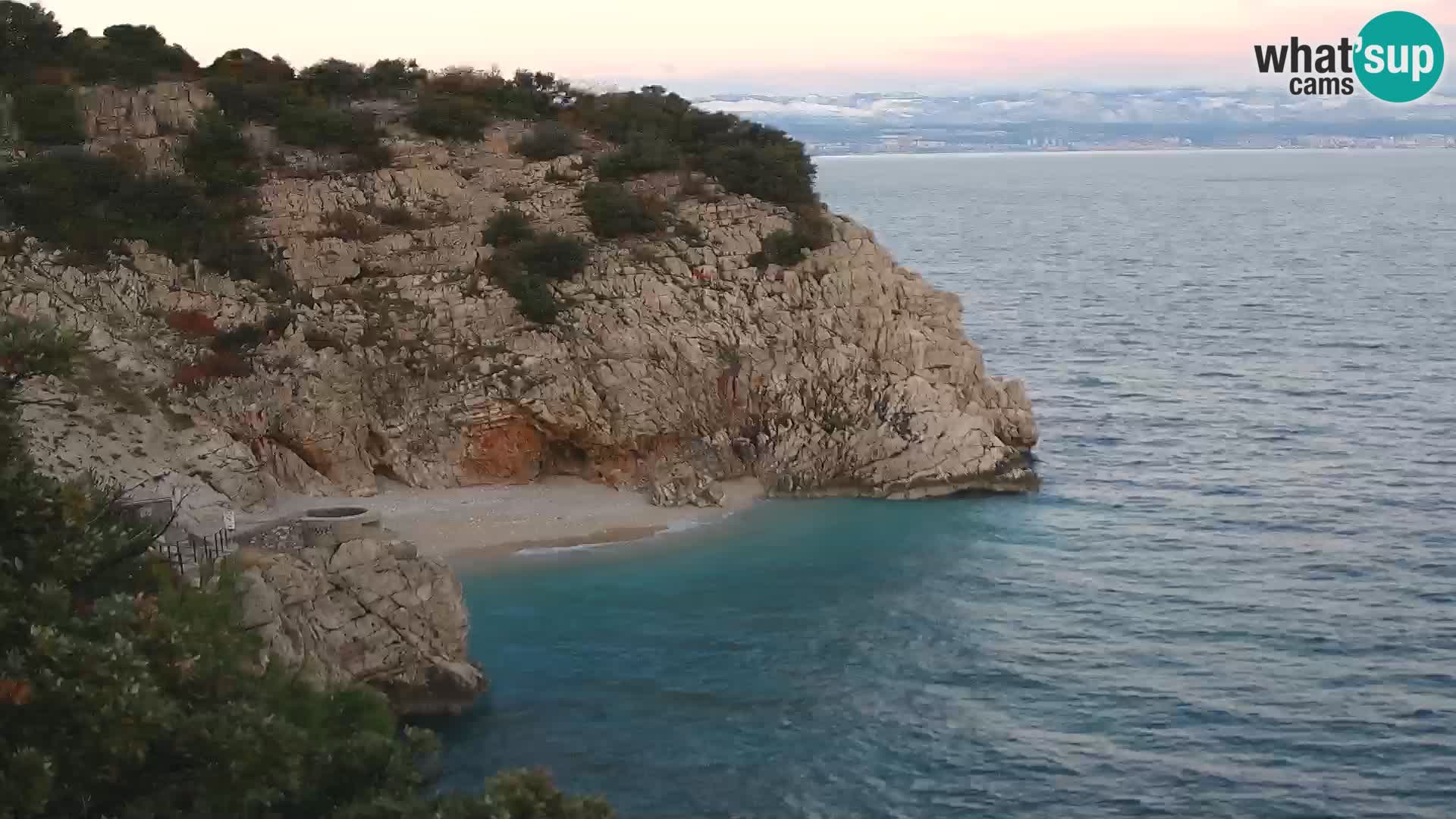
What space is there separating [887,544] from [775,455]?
6412 millimetres

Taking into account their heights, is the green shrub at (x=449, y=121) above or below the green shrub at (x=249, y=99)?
below

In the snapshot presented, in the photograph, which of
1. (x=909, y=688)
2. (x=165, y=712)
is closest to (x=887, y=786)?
(x=909, y=688)

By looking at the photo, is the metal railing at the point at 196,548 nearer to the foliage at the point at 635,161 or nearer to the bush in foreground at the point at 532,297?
the bush in foreground at the point at 532,297

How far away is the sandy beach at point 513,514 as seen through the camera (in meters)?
37.7

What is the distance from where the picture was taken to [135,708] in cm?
1196

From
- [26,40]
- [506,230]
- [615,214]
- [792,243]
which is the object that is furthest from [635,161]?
[26,40]

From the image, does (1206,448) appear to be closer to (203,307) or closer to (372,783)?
(203,307)

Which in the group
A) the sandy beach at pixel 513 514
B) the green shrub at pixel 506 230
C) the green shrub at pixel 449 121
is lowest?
the sandy beach at pixel 513 514

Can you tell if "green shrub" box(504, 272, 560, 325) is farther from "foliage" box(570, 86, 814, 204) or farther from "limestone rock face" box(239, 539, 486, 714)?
"limestone rock face" box(239, 539, 486, 714)

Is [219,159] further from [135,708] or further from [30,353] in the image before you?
[135,708]

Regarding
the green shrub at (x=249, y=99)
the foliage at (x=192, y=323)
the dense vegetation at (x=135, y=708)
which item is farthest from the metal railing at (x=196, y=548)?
the green shrub at (x=249, y=99)

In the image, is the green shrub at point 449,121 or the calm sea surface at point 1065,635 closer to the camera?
the calm sea surface at point 1065,635

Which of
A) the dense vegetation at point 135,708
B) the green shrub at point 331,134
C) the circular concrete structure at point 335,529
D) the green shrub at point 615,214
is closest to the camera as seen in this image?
the dense vegetation at point 135,708

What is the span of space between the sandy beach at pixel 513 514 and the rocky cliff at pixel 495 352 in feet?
2.68
